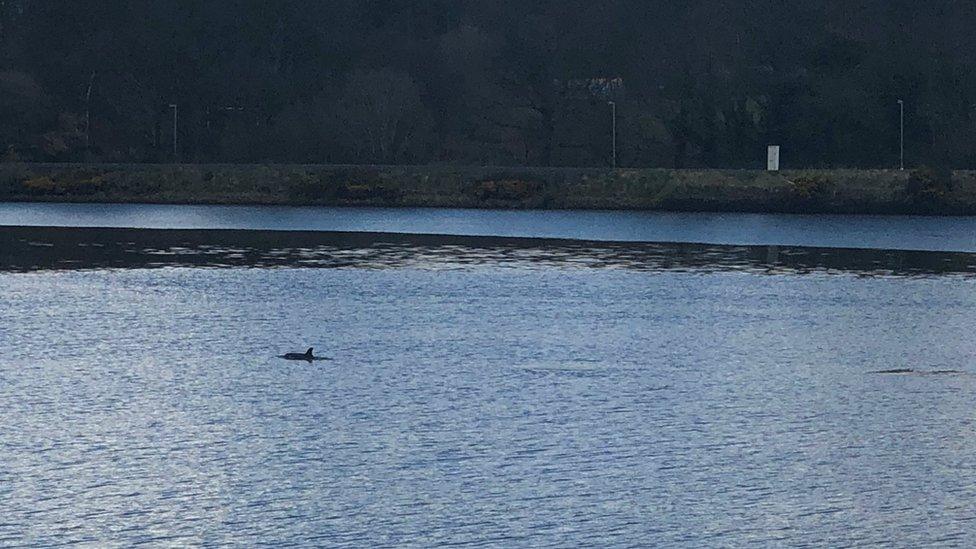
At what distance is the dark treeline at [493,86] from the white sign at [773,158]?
14.9 feet

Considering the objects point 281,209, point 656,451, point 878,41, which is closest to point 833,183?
point 878,41

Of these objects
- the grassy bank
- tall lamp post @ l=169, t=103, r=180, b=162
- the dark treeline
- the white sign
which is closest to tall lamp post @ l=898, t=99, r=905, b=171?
the dark treeline

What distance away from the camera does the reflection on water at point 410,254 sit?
64.2 metres

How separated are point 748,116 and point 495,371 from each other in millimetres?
80991

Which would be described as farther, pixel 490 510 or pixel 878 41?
pixel 878 41

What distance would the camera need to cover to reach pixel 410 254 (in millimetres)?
69938

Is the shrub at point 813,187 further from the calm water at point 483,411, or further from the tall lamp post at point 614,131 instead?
the calm water at point 483,411

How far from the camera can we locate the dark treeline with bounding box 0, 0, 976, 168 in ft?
373

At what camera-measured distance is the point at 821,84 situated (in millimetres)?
115125

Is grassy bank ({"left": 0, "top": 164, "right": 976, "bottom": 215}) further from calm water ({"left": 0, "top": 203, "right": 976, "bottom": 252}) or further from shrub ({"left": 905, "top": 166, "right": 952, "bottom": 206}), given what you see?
calm water ({"left": 0, "top": 203, "right": 976, "bottom": 252})

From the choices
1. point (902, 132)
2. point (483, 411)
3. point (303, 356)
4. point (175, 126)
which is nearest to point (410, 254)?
point (303, 356)

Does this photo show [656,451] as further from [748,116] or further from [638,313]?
[748,116]

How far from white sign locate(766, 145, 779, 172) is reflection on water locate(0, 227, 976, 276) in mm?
30560

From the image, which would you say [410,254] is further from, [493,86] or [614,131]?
[493,86]
